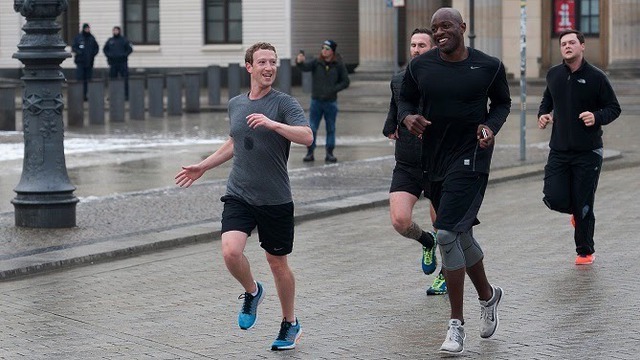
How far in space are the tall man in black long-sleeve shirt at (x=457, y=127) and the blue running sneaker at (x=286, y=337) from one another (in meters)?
0.83

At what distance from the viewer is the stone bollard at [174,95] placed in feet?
106

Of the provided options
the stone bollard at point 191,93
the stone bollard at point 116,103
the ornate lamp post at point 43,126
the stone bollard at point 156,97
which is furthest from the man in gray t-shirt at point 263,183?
the stone bollard at point 191,93

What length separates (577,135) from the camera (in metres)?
11.6

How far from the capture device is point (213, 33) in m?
44.7

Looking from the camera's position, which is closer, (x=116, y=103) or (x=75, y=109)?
(x=75, y=109)

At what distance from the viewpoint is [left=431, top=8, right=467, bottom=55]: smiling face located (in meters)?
8.38

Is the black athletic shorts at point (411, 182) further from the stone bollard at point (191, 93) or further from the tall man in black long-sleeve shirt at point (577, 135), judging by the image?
the stone bollard at point (191, 93)

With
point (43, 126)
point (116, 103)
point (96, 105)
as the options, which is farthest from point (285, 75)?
point (43, 126)

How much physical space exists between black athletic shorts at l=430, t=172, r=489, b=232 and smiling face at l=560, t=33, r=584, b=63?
3.13m

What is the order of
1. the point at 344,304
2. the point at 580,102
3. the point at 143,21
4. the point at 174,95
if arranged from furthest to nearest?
the point at 143,21, the point at 174,95, the point at 580,102, the point at 344,304

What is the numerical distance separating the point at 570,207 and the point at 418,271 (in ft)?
4.26

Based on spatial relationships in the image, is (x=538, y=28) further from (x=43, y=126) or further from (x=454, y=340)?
(x=454, y=340)

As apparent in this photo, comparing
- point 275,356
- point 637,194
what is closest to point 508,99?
point 275,356

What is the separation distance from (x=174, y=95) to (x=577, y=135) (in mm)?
21349
